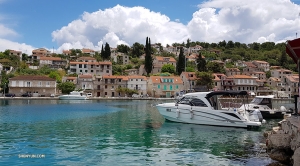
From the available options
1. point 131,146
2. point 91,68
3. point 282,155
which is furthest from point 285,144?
point 91,68

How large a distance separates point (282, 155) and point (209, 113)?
13030 millimetres

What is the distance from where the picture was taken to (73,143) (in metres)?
17.2

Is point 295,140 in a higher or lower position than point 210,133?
higher

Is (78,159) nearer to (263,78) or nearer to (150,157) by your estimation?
(150,157)

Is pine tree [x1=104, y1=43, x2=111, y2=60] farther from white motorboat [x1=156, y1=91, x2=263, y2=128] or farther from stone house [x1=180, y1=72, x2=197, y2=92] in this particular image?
white motorboat [x1=156, y1=91, x2=263, y2=128]

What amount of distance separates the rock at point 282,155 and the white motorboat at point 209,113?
11823mm

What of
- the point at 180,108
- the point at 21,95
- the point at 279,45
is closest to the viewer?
the point at 180,108

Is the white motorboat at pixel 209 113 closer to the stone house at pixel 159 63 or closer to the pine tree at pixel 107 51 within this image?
the stone house at pixel 159 63

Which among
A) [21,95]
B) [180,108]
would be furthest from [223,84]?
[180,108]

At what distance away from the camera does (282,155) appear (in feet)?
41.9

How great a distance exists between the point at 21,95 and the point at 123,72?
136 feet

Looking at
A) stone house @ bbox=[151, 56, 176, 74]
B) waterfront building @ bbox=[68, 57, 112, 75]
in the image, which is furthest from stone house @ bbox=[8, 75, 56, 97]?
stone house @ bbox=[151, 56, 176, 74]

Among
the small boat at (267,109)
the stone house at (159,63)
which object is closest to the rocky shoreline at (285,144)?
the small boat at (267,109)

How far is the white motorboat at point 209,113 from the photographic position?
25.0 meters
